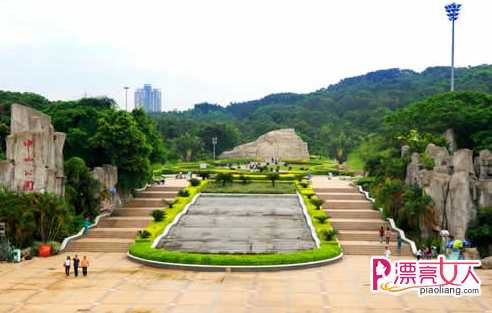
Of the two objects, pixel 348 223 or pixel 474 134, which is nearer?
pixel 348 223

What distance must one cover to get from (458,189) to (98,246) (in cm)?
1868

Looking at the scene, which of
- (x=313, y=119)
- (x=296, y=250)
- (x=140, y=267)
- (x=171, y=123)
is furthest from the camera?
(x=313, y=119)

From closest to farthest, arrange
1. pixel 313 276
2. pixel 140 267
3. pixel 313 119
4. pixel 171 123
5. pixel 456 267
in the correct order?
pixel 456 267
pixel 313 276
pixel 140 267
pixel 171 123
pixel 313 119

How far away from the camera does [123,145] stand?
4081 centimetres

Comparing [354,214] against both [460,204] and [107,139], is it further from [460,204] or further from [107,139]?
[107,139]

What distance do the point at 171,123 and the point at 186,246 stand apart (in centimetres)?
7407

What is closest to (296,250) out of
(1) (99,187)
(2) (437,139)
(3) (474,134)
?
(1) (99,187)

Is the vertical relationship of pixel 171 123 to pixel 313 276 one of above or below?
above

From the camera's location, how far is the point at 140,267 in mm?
27578

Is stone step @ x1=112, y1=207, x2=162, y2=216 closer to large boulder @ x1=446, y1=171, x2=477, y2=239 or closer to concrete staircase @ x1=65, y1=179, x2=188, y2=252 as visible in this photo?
concrete staircase @ x1=65, y1=179, x2=188, y2=252

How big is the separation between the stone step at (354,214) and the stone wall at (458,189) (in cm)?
490

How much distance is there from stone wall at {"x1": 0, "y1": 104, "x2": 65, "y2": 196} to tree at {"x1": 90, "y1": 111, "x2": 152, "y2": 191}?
7031 millimetres

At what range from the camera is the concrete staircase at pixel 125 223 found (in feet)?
106

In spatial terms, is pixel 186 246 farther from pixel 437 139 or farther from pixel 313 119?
pixel 313 119
